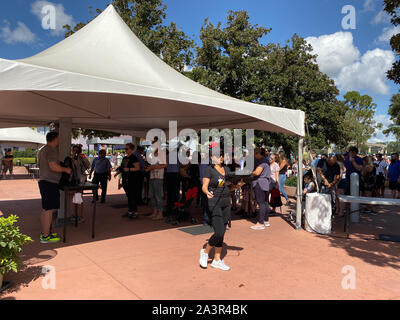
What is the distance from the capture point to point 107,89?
4434 mm

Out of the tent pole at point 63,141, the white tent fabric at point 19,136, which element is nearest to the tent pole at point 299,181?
the tent pole at point 63,141

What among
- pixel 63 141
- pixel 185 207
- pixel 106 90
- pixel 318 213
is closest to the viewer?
pixel 106 90

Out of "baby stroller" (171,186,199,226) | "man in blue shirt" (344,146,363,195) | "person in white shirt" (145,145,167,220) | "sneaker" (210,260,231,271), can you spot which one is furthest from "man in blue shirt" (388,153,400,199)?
"sneaker" (210,260,231,271)

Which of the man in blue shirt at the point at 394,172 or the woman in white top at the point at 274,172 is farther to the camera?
the man in blue shirt at the point at 394,172

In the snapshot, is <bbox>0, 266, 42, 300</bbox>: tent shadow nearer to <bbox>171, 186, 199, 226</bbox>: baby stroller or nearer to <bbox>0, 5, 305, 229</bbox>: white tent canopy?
<bbox>0, 5, 305, 229</bbox>: white tent canopy

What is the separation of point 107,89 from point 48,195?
2.08 metres

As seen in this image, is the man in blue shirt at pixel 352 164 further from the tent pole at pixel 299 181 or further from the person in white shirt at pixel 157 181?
the person in white shirt at pixel 157 181

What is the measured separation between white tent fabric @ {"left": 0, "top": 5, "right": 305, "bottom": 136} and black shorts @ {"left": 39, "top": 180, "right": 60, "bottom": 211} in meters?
1.53

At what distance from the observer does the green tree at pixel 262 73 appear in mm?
19953

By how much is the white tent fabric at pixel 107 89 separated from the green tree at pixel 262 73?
1203 cm

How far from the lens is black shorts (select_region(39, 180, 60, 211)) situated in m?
5.15

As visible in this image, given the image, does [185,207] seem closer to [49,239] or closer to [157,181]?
[157,181]

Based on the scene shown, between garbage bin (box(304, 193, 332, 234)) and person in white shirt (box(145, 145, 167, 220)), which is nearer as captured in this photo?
garbage bin (box(304, 193, 332, 234))

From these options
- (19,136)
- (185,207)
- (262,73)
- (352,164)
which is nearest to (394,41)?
(352,164)
